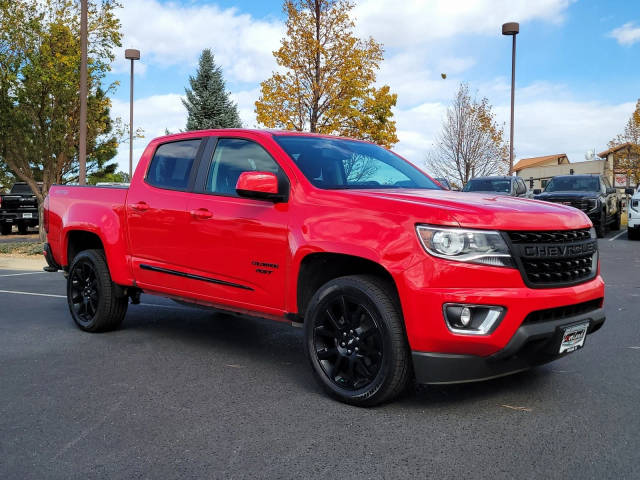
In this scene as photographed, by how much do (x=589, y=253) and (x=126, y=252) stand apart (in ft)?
12.6

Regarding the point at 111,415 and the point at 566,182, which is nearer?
the point at 111,415

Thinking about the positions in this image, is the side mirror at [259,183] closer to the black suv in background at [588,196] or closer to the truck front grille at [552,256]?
the truck front grille at [552,256]

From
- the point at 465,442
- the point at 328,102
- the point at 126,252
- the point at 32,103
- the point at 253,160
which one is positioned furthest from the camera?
the point at 328,102

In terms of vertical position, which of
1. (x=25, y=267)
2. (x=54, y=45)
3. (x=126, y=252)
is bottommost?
(x=25, y=267)

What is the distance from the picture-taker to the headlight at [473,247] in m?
3.66

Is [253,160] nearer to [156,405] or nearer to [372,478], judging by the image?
[156,405]

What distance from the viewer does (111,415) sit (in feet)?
12.9

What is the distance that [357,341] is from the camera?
407 centimetres

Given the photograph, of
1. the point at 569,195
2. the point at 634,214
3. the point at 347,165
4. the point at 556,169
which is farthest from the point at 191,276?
the point at 556,169

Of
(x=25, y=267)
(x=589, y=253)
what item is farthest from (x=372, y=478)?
(x=25, y=267)

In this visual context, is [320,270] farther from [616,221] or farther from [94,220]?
[616,221]

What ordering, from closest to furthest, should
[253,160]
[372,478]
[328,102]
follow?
1. [372,478]
2. [253,160]
3. [328,102]

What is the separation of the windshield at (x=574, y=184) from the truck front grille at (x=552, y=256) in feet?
51.3

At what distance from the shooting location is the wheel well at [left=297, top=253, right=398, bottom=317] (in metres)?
4.25
